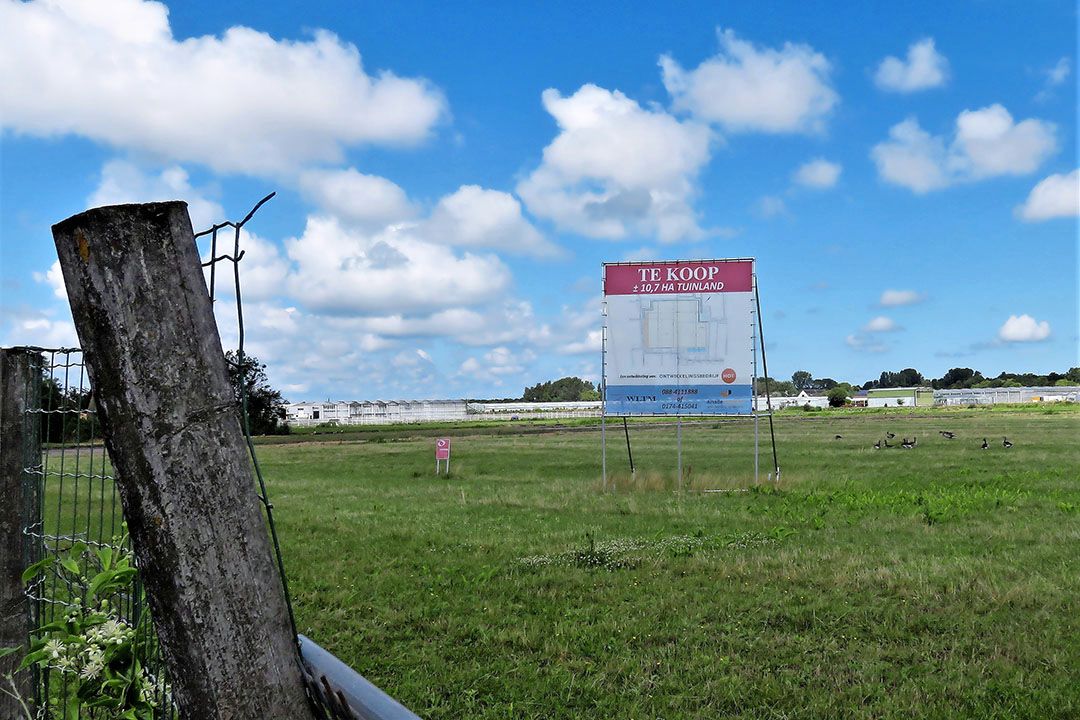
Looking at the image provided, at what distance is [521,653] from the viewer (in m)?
5.38

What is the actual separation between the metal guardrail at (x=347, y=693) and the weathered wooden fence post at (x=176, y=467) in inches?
3.0

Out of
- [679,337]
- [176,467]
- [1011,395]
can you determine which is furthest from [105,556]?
[1011,395]

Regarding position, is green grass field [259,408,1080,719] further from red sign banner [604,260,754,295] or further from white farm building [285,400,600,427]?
white farm building [285,400,600,427]

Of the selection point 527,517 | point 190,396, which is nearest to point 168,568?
point 190,396

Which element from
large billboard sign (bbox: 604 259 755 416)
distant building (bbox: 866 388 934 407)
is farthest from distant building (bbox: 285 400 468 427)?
large billboard sign (bbox: 604 259 755 416)

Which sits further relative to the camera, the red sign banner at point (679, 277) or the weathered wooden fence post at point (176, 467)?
the red sign banner at point (679, 277)

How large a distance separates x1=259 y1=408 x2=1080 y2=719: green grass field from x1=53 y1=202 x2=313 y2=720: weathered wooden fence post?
9.93ft

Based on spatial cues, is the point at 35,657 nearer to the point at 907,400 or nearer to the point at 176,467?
the point at 176,467

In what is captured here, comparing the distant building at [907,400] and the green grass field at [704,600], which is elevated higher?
the distant building at [907,400]

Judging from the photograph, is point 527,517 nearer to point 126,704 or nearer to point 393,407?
point 126,704

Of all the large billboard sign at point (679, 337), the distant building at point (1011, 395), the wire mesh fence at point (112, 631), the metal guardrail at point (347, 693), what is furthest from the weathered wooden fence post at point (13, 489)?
the distant building at point (1011, 395)

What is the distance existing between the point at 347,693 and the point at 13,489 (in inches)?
109

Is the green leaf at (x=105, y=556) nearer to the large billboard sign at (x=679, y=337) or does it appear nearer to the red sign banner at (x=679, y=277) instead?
the large billboard sign at (x=679, y=337)

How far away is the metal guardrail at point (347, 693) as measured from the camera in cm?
152
